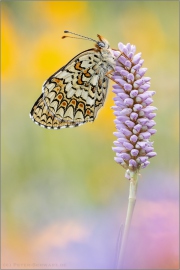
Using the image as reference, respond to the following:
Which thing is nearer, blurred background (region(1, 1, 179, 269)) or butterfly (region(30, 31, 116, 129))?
butterfly (region(30, 31, 116, 129))

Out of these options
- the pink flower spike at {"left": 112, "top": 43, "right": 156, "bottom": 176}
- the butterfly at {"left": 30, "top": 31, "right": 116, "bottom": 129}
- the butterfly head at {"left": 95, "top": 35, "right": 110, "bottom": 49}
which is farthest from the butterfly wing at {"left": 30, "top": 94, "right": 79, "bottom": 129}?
the pink flower spike at {"left": 112, "top": 43, "right": 156, "bottom": 176}

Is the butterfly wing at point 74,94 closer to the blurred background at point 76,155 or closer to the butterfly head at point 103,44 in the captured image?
the butterfly head at point 103,44

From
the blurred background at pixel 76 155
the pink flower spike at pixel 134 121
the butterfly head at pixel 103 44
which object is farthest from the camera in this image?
the blurred background at pixel 76 155

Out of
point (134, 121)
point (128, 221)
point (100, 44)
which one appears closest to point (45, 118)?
point (100, 44)

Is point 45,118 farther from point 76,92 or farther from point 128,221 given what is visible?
point 128,221

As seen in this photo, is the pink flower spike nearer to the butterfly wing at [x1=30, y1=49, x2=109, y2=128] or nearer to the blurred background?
the butterfly wing at [x1=30, y1=49, x2=109, y2=128]

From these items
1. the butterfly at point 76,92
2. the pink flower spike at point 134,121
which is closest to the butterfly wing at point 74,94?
the butterfly at point 76,92

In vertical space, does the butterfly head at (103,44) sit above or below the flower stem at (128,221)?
above

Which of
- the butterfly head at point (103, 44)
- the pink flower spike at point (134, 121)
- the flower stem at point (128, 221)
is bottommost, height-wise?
the flower stem at point (128, 221)
